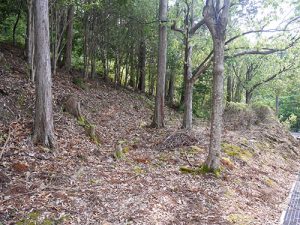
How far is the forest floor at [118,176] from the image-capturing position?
435 cm

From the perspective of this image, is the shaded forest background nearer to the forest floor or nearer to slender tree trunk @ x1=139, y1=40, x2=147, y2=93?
slender tree trunk @ x1=139, y1=40, x2=147, y2=93

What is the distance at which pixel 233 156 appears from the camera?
8.41 metres

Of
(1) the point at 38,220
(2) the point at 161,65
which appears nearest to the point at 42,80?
(1) the point at 38,220

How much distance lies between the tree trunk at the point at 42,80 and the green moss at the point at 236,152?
491 centimetres

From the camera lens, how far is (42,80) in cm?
610

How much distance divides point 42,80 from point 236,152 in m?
5.67

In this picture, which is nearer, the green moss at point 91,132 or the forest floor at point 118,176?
the forest floor at point 118,176

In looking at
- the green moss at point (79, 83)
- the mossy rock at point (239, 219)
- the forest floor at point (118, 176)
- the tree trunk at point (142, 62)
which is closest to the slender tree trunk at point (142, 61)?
the tree trunk at point (142, 62)

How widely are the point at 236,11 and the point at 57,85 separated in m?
6.23

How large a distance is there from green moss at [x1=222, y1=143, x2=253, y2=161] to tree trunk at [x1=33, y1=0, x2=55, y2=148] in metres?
4.91

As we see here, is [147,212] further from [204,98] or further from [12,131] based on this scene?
[204,98]

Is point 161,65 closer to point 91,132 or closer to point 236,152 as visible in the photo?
point 236,152

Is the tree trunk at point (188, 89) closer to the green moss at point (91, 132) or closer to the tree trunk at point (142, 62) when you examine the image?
the green moss at point (91, 132)

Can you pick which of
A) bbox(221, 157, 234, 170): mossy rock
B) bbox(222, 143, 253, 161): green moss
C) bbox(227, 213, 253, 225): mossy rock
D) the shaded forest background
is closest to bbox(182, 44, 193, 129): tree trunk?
the shaded forest background
